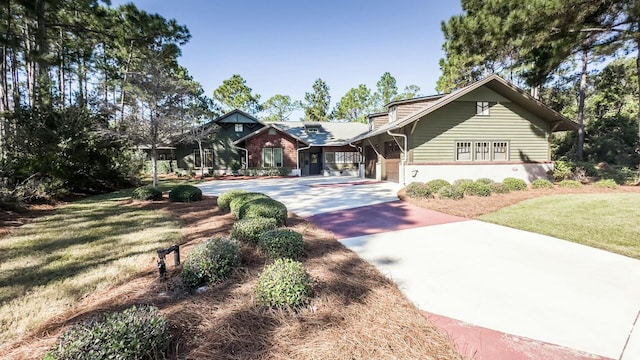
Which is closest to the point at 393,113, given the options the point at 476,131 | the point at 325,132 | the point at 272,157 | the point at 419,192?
the point at 476,131

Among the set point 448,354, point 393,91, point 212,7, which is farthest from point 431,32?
point 393,91

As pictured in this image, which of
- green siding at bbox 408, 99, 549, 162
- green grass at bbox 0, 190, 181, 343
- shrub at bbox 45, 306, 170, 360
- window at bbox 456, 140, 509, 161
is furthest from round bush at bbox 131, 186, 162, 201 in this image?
window at bbox 456, 140, 509, 161

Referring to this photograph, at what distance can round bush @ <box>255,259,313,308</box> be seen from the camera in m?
2.55

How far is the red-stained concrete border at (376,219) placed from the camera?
6084mm

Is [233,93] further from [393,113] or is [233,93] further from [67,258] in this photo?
[67,258]

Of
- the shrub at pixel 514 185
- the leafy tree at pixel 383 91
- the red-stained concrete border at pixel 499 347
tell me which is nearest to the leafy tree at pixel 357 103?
the leafy tree at pixel 383 91

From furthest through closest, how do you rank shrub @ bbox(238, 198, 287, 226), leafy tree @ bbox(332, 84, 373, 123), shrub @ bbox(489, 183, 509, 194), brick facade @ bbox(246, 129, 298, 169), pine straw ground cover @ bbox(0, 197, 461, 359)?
leafy tree @ bbox(332, 84, 373, 123) < brick facade @ bbox(246, 129, 298, 169) < shrub @ bbox(489, 183, 509, 194) < shrub @ bbox(238, 198, 287, 226) < pine straw ground cover @ bbox(0, 197, 461, 359)

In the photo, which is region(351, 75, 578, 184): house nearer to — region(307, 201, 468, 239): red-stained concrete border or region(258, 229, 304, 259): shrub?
region(307, 201, 468, 239): red-stained concrete border

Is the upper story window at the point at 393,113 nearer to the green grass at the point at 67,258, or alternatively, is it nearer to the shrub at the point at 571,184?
the shrub at the point at 571,184

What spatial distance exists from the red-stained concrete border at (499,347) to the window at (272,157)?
2127 cm

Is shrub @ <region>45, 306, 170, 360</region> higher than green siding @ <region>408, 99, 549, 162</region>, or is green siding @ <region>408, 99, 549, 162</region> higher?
green siding @ <region>408, 99, 549, 162</region>

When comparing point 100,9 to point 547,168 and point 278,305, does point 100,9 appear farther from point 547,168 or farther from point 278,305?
point 547,168

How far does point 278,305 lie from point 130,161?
1596 cm

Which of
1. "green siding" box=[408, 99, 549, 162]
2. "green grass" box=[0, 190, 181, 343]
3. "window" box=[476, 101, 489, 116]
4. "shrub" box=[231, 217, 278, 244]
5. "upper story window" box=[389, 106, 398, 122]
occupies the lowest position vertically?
"green grass" box=[0, 190, 181, 343]
